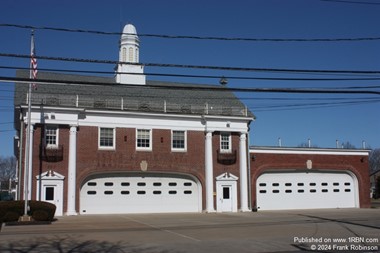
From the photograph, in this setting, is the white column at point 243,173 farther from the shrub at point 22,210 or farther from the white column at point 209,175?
the shrub at point 22,210

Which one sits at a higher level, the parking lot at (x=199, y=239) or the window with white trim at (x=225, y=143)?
the window with white trim at (x=225, y=143)

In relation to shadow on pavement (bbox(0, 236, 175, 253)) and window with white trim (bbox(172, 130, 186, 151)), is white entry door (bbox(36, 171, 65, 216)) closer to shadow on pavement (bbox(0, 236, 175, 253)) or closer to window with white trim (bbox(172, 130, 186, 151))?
window with white trim (bbox(172, 130, 186, 151))

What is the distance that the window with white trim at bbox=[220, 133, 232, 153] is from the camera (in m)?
38.3

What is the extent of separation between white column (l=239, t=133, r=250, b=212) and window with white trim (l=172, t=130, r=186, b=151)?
15.4ft

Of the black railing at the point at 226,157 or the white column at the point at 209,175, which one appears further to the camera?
the black railing at the point at 226,157

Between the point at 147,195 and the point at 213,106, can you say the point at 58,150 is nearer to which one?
the point at 147,195

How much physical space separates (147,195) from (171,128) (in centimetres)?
542

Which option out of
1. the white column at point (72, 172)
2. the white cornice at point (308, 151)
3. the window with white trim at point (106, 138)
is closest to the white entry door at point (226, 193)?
the white cornice at point (308, 151)

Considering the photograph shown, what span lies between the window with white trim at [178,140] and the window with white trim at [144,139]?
1.93m

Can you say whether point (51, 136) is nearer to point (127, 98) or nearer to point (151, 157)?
point (127, 98)

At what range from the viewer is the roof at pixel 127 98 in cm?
3484

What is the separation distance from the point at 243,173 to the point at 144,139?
8351mm

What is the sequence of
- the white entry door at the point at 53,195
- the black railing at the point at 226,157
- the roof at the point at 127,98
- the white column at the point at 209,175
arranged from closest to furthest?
the white entry door at the point at 53,195 < the roof at the point at 127,98 < the white column at the point at 209,175 < the black railing at the point at 226,157

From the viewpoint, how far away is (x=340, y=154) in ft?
140
